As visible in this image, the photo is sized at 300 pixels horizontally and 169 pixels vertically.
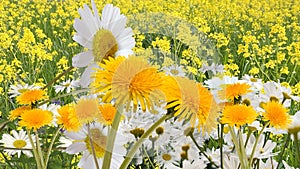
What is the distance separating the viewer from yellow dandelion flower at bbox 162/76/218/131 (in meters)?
0.35

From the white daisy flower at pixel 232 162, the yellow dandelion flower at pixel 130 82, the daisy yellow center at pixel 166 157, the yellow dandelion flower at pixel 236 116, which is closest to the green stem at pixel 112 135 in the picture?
the yellow dandelion flower at pixel 130 82

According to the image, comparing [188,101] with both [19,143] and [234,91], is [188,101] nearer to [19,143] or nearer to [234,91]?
[234,91]

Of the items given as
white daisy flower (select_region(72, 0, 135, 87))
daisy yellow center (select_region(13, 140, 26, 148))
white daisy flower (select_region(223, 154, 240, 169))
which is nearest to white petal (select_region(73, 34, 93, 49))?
white daisy flower (select_region(72, 0, 135, 87))

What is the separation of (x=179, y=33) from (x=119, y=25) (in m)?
0.08

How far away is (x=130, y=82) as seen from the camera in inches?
13.6

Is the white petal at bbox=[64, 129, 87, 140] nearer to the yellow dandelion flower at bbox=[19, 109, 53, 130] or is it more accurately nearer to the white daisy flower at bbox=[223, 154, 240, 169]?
the yellow dandelion flower at bbox=[19, 109, 53, 130]

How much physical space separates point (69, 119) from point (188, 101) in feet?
0.57

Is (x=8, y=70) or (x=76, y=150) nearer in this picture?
(x=76, y=150)

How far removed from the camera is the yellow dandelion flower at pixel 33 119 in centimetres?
51

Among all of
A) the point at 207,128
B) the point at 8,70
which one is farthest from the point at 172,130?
the point at 8,70

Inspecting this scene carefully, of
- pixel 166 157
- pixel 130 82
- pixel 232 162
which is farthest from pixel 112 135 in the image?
pixel 166 157

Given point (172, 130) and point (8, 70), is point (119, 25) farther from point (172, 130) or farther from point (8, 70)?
point (8, 70)

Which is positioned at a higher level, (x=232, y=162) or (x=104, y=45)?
(x=104, y=45)

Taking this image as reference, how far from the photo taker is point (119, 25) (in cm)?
44
